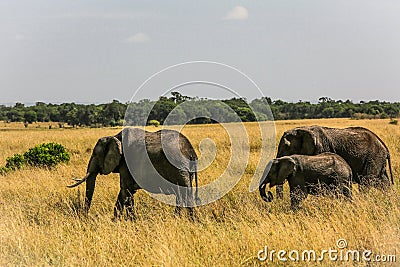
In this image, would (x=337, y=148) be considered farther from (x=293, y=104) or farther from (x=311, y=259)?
(x=293, y=104)

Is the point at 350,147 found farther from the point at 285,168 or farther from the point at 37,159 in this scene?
the point at 37,159

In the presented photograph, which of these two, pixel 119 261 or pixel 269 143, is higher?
pixel 269 143

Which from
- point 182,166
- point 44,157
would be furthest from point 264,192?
point 44,157

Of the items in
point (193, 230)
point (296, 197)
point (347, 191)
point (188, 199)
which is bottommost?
point (193, 230)

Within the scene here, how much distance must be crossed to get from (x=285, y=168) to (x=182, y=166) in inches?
71.8

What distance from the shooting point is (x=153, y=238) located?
7.68 metres

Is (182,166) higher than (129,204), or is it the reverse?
(182,166)

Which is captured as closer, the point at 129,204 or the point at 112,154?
the point at 112,154

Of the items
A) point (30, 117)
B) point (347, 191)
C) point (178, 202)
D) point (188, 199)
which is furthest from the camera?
point (30, 117)

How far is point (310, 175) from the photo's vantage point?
879 cm

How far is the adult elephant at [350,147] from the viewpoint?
10.2 m

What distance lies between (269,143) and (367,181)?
817 centimetres

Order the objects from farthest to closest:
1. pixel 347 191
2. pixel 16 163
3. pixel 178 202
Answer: pixel 16 163 → pixel 178 202 → pixel 347 191

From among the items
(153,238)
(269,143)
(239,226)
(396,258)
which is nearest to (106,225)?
(153,238)
